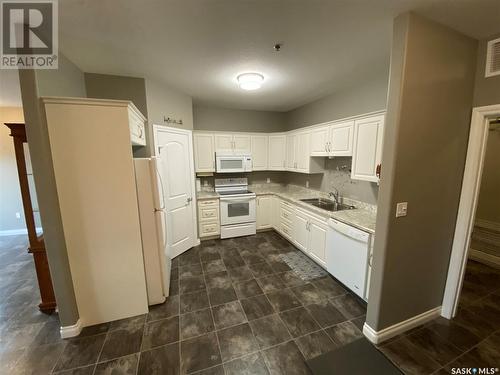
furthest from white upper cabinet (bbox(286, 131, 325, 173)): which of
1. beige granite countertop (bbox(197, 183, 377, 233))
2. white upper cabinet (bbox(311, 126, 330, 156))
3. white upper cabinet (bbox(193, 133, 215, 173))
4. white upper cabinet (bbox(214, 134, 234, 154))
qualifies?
white upper cabinet (bbox(193, 133, 215, 173))

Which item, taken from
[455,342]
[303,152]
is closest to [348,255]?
[455,342]

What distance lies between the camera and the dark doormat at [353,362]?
62.7 inches

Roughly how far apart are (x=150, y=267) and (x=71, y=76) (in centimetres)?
234

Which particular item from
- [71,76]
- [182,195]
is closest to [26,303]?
[182,195]

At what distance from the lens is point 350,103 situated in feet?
10.3

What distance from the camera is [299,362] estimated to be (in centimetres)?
167

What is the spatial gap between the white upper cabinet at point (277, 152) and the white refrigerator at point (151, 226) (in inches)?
112

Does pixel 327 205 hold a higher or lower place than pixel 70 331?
higher

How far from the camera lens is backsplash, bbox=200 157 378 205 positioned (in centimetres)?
296

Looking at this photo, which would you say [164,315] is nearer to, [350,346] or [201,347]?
[201,347]

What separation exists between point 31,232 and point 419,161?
382cm

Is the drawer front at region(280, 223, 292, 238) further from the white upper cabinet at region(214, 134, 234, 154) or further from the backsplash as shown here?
the white upper cabinet at region(214, 134, 234, 154)

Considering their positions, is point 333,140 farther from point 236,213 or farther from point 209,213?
point 209,213

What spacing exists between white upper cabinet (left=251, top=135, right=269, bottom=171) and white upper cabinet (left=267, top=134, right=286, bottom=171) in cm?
9
